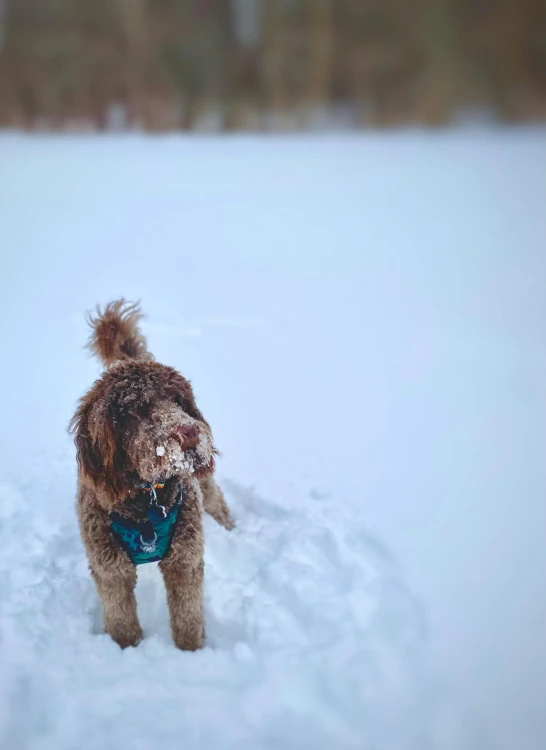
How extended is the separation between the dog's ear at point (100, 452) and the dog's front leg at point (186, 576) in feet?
1.16

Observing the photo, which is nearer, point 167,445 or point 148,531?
point 167,445

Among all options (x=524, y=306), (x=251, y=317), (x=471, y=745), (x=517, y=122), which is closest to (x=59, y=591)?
(x=471, y=745)

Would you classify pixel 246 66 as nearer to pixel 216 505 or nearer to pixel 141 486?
pixel 216 505

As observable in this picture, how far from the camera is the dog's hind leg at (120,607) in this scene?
2.09m

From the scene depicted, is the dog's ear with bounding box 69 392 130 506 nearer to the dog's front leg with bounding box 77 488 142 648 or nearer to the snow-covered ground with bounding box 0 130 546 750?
the dog's front leg with bounding box 77 488 142 648

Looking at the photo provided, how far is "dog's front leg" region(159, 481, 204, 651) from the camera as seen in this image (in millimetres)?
2107

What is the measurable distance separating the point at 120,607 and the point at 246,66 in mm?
4669

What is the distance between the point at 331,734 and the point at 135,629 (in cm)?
97

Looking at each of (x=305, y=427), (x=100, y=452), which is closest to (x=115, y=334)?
(x=100, y=452)

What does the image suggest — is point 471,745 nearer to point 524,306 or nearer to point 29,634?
point 29,634

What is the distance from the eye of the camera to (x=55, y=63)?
4.51 m

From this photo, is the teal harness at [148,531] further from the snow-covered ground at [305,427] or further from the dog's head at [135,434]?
the snow-covered ground at [305,427]

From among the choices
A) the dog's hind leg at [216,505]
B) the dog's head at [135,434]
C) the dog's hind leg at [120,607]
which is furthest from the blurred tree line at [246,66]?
the dog's hind leg at [120,607]

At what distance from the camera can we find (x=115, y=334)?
8.22ft
